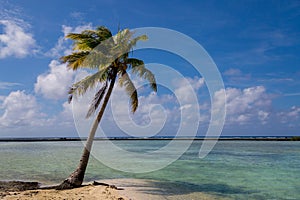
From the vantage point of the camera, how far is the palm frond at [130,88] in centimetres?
1238

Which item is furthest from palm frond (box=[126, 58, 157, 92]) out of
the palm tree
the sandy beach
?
the sandy beach

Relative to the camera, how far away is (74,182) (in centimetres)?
1106

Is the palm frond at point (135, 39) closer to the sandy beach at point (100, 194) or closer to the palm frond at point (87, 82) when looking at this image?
the palm frond at point (87, 82)

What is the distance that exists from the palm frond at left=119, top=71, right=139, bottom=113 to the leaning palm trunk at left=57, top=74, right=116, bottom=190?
521 millimetres

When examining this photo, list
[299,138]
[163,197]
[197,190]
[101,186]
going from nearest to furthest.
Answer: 1. [163,197]
2. [101,186]
3. [197,190]
4. [299,138]

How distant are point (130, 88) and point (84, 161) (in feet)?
12.4

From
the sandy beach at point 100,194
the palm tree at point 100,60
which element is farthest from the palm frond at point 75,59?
the sandy beach at point 100,194

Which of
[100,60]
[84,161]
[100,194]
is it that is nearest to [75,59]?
[100,60]

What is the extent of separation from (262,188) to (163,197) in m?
4.90

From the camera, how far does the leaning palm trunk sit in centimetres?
1098

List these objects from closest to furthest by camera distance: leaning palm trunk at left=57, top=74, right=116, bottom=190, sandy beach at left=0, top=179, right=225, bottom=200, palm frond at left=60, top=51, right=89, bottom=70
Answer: sandy beach at left=0, top=179, right=225, bottom=200 < leaning palm trunk at left=57, top=74, right=116, bottom=190 < palm frond at left=60, top=51, right=89, bottom=70

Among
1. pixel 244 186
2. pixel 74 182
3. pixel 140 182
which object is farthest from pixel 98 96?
pixel 244 186

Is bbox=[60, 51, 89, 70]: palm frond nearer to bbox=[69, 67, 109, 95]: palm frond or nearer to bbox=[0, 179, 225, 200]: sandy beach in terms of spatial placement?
bbox=[69, 67, 109, 95]: palm frond

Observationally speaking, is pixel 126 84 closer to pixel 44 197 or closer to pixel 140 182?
pixel 140 182
